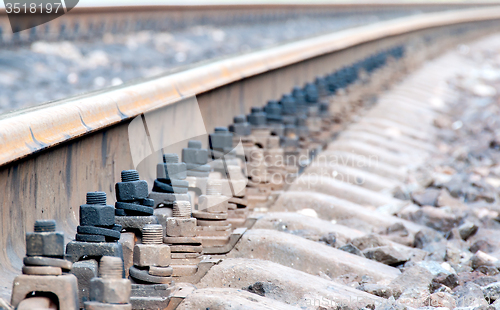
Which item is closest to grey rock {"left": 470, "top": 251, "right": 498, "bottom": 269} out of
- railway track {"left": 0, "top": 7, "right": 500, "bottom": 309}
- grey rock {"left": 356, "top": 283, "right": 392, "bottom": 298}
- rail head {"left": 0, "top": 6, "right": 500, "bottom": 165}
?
railway track {"left": 0, "top": 7, "right": 500, "bottom": 309}

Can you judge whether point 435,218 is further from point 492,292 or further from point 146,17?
point 146,17

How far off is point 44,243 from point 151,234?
1.72 feet

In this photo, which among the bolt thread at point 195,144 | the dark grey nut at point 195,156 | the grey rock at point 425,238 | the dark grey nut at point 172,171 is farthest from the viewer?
the grey rock at point 425,238

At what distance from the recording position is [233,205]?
10.7 feet

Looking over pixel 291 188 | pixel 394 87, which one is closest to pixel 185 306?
pixel 291 188

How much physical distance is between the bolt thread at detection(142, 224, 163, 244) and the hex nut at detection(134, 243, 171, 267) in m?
0.04

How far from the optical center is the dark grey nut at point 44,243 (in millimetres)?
1756

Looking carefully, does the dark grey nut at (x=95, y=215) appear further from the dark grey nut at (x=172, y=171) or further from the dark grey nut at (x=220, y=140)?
the dark grey nut at (x=220, y=140)

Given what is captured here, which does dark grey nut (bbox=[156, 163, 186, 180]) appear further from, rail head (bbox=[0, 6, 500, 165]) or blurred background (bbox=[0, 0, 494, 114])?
blurred background (bbox=[0, 0, 494, 114])

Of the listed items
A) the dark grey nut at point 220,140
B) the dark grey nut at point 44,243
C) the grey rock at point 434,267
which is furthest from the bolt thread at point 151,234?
the dark grey nut at point 220,140

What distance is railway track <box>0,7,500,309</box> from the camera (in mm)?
2176

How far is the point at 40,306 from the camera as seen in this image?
1736mm

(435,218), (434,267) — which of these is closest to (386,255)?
(434,267)

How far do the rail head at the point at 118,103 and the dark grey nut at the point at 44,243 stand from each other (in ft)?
1.26
